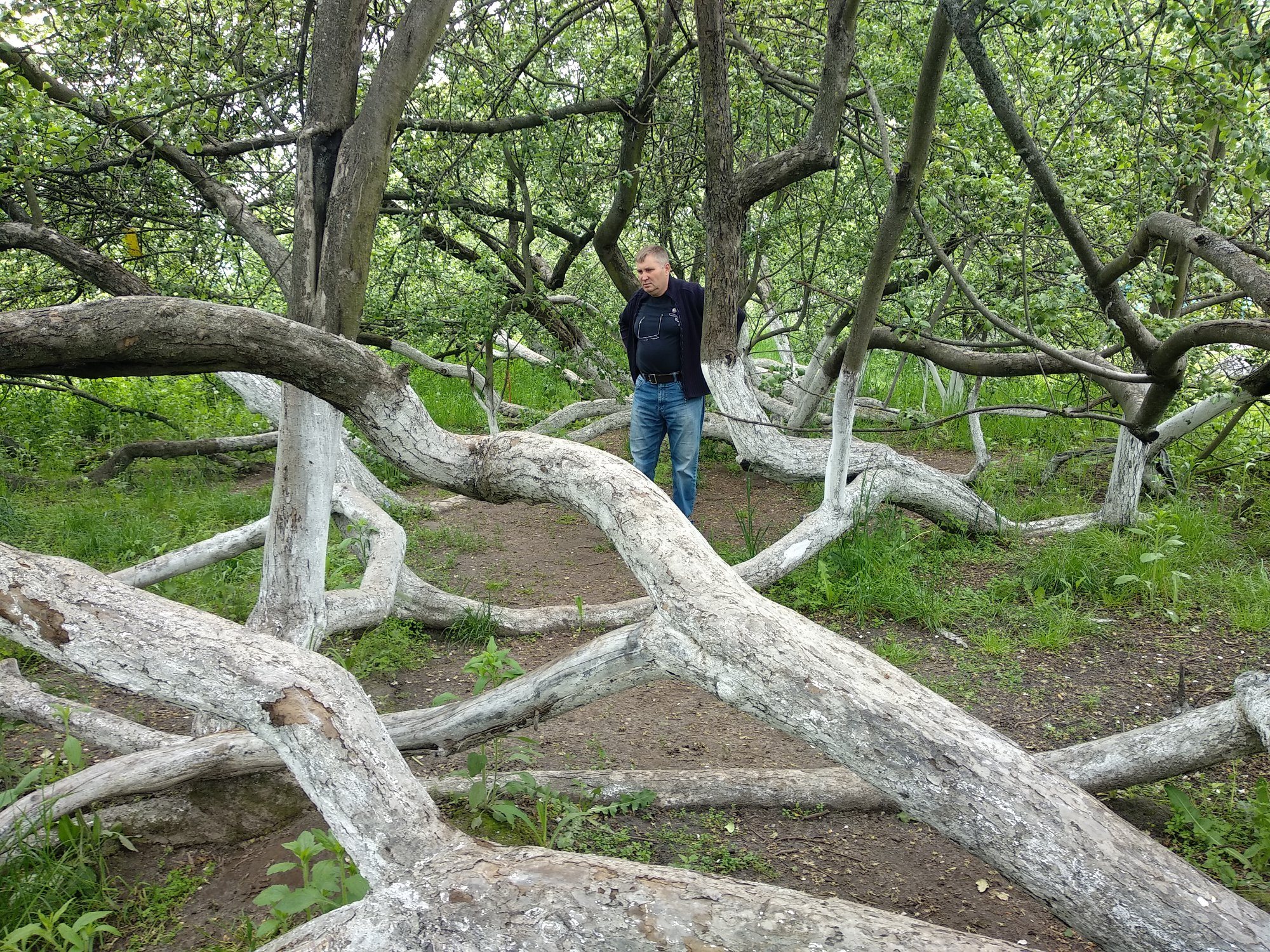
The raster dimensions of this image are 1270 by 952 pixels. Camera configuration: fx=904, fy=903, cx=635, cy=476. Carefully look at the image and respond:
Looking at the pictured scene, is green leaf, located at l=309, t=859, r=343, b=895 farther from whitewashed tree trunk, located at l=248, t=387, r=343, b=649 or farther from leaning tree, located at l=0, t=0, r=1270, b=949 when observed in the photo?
whitewashed tree trunk, located at l=248, t=387, r=343, b=649

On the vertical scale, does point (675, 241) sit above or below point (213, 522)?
above

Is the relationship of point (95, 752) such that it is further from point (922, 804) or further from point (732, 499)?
point (732, 499)

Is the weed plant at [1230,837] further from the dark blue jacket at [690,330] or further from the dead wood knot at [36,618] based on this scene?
the dark blue jacket at [690,330]

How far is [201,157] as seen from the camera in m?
5.50

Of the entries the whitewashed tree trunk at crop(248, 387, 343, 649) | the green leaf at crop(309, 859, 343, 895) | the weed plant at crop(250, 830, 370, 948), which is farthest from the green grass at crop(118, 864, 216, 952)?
the whitewashed tree trunk at crop(248, 387, 343, 649)

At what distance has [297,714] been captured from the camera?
216cm

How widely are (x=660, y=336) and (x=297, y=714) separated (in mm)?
4318

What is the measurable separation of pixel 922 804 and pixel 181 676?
5.88 ft

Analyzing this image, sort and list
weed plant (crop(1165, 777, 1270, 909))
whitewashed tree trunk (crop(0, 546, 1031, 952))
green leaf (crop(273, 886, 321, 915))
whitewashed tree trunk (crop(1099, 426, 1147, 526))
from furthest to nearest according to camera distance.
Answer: whitewashed tree trunk (crop(1099, 426, 1147, 526))
weed plant (crop(1165, 777, 1270, 909))
green leaf (crop(273, 886, 321, 915))
whitewashed tree trunk (crop(0, 546, 1031, 952))

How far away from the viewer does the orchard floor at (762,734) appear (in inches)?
113

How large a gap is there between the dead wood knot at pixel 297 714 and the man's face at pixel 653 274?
14.1 ft

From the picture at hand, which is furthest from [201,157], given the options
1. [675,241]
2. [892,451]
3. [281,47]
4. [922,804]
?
[922,804]

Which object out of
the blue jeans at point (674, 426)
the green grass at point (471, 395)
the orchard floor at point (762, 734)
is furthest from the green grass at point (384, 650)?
the green grass at point (471, 395)

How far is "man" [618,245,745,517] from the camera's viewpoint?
609 centimetres
